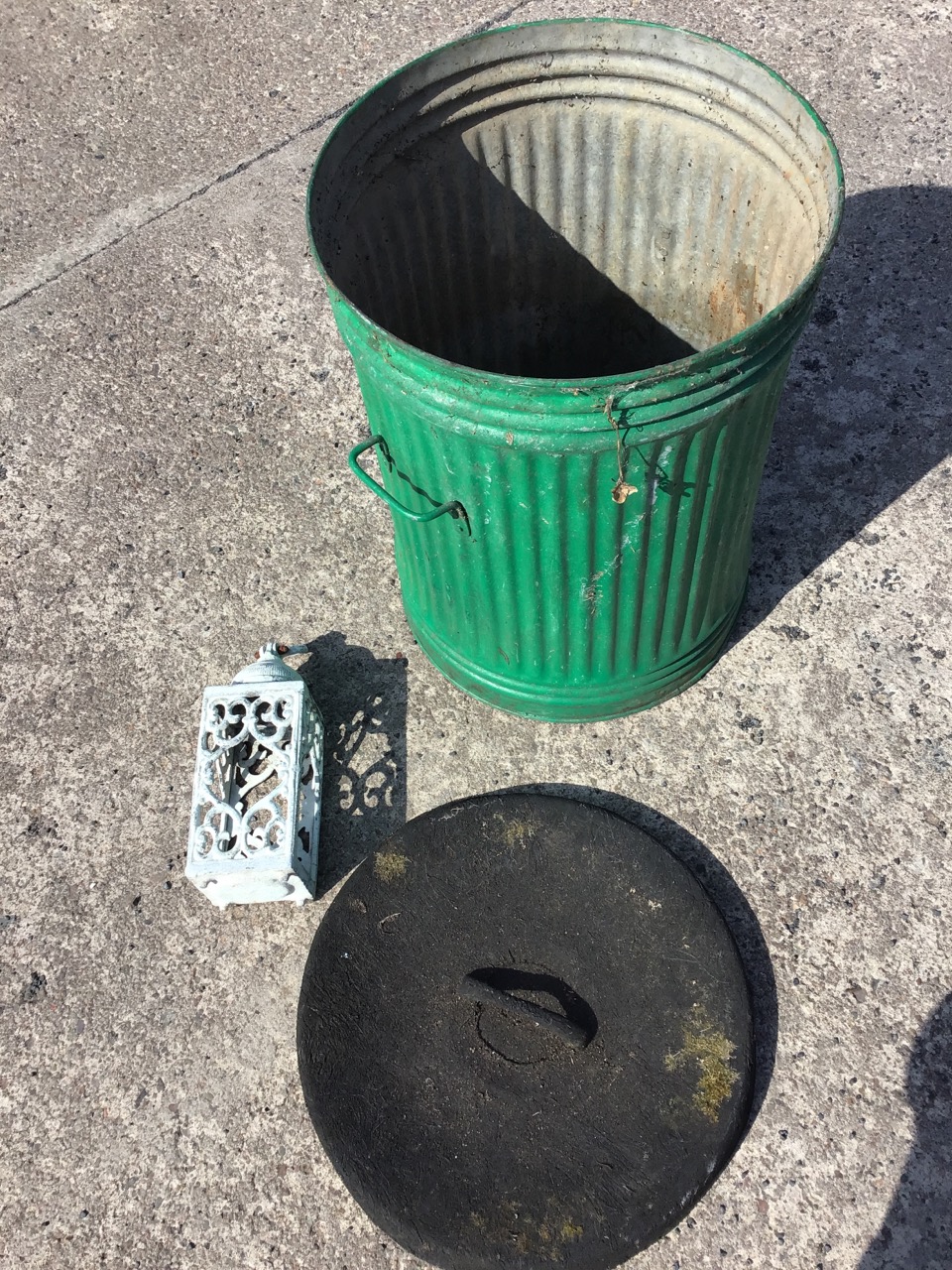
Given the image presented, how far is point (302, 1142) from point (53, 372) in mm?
2796

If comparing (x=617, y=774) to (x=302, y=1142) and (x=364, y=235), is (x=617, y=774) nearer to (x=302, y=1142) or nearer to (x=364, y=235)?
(x=302, y=1142)

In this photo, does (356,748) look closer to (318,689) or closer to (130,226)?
(318,689)

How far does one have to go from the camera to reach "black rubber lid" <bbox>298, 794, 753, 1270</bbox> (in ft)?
6.76

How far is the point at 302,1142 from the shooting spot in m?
2.23

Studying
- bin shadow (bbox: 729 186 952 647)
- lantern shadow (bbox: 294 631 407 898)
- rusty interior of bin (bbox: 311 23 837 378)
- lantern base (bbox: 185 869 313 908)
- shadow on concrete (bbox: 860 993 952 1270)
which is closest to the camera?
shadow on concrete (bbox: 860 993 952 1270)

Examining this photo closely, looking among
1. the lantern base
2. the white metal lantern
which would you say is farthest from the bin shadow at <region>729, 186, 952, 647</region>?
the lantern base

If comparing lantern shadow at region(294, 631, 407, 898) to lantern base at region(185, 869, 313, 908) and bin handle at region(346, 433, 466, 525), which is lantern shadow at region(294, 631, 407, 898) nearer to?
lantern base at region(185, 869, 313, 908)

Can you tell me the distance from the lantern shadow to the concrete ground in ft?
0.03

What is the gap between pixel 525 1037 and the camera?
2244 mm


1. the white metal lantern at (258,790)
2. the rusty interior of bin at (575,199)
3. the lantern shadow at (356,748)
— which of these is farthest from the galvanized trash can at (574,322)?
the white metal lantern at (258,790)

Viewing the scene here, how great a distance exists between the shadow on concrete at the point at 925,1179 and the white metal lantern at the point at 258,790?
1.47 m

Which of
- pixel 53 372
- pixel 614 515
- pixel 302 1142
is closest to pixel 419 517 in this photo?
pixel 614 515

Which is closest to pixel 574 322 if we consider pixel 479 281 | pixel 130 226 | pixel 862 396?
pixel 479 281

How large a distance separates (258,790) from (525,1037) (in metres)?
0.96
